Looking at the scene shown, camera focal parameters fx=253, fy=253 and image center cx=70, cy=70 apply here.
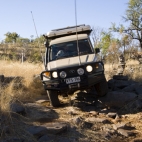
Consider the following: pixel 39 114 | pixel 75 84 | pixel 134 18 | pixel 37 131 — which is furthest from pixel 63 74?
pixel 134 18

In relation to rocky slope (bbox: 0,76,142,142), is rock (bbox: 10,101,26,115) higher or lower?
higher

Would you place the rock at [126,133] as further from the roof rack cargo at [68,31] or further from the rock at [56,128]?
the roof rack cargo at [68,31]

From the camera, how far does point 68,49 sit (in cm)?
746

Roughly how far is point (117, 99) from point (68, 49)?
2075 millimetres

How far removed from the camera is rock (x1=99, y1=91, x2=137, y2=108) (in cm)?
659

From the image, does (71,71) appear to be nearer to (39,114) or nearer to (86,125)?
(39,114)

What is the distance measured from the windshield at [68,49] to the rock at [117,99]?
1.43 meters

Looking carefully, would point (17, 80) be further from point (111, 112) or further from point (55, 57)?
point (111, 112)

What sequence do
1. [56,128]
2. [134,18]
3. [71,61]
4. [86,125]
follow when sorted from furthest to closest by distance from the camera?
Answer: [134,18], [71,61], [86,125], [56,128]

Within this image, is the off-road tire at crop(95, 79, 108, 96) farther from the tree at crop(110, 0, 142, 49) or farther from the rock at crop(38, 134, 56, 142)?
the tree at crop(110, 0, 142, 49)

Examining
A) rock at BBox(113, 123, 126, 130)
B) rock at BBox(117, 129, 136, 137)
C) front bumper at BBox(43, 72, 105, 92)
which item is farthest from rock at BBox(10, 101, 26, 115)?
rock at BBox(117, 129, 136, 137)

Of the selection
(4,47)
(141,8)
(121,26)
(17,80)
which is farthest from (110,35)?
(17,80)

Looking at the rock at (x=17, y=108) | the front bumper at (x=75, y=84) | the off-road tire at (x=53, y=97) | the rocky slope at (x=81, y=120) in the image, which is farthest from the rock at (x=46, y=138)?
the off-road tire at (x=53, y=97)

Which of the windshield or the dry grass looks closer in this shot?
the dry grass
